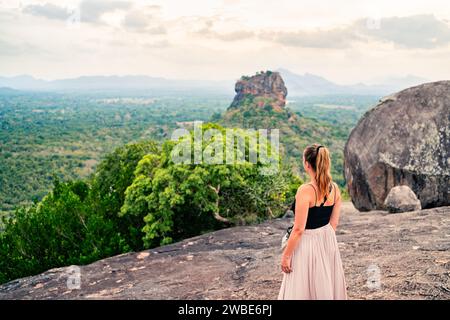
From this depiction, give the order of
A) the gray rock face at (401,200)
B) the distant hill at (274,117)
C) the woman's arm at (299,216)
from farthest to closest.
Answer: the distant hill at (274,117), the gray rock face at (401,200), the woman's arm at (299,216)

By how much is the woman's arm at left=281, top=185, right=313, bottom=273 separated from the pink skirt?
0.15 m

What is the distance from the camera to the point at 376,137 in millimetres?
12445

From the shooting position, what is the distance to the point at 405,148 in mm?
11898

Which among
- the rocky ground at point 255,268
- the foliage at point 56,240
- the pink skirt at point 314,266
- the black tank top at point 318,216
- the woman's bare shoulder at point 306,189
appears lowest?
the foliage at point 56,240

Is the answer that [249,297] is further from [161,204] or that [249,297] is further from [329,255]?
[161,204]

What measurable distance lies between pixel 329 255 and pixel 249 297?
2.23 meters

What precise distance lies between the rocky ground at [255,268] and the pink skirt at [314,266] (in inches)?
59.2

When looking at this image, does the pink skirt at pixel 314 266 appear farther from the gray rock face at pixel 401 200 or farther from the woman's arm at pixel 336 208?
the gray rock face at pixel 401 200

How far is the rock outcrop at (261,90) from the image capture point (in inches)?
3452

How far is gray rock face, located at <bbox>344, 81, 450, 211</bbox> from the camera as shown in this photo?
455 inches

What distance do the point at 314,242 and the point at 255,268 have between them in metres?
3.64

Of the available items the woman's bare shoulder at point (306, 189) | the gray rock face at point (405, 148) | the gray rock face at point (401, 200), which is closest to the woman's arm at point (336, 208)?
the woman's bare shoulder at point (306, 189)

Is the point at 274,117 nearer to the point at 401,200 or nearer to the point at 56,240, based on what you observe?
the point at 56,240
